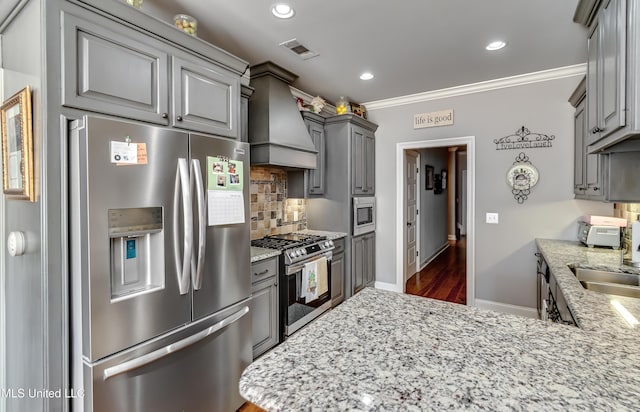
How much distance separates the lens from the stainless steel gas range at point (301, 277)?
2713 millimetres

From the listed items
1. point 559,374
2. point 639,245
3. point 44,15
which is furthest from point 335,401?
point 639,245

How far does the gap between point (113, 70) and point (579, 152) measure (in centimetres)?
375

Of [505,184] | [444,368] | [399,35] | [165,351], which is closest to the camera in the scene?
[444,368]

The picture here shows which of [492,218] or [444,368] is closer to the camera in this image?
[444,368]

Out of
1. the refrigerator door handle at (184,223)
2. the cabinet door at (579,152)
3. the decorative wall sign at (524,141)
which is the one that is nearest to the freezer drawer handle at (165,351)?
the refrigerator door handle at (184,223)

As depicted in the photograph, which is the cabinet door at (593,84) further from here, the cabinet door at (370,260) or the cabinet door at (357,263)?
the cabinet door at (370,260)

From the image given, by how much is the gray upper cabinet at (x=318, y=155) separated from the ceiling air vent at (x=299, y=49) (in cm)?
87

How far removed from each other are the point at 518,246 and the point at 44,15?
4.20 m

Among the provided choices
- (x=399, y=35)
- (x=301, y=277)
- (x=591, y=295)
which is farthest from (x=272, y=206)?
(x=591, y=295)

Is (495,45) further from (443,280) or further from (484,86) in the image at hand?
(443,280)

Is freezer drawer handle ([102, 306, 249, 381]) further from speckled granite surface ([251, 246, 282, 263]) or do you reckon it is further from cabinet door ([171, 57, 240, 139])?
cabinet door ([171, 57, 240, 139])

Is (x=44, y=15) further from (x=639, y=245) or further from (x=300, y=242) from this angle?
(x=639, y=245)

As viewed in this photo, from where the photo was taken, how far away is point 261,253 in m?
2.52

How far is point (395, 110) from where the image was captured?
4.11m
